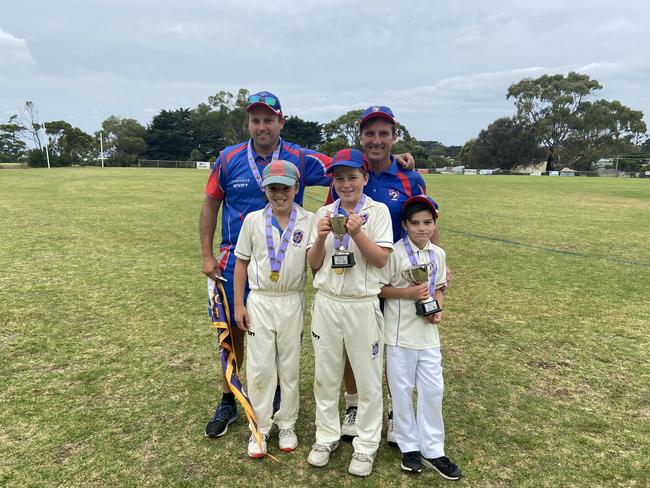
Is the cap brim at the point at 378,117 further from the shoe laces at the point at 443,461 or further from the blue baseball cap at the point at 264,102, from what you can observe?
the shoe laces at the point at 443,461

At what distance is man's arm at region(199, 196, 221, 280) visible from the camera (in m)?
3.22

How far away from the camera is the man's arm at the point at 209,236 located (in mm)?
3221

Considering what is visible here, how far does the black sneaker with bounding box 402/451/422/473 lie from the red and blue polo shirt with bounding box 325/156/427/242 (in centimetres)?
148

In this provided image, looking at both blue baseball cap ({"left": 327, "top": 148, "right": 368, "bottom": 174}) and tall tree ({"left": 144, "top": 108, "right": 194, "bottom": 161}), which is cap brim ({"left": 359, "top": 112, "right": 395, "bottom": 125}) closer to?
blue baseball cap ({"left": 327, "top": 148, "right": 368, "bottom": 174})

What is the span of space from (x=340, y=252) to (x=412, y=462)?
1.46 meters

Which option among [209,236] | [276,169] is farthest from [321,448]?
[276,169]

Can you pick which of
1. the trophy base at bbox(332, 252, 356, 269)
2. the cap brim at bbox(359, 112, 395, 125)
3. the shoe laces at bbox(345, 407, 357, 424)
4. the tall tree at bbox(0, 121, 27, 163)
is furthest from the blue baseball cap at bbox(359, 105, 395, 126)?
the tall tree at bbox(0, 121, 27, 163)

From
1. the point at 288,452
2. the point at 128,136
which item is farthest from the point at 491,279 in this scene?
the point at 128,136

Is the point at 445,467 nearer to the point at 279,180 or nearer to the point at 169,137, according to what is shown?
the point at 279,180

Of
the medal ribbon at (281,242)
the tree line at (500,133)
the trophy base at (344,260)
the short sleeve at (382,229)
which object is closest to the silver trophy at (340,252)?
the trophy base at (344,260)

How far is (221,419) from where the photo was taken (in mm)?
3230

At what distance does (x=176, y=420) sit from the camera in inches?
130

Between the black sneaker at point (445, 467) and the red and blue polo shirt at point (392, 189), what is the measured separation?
1.53m

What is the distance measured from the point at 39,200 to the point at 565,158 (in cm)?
7926
